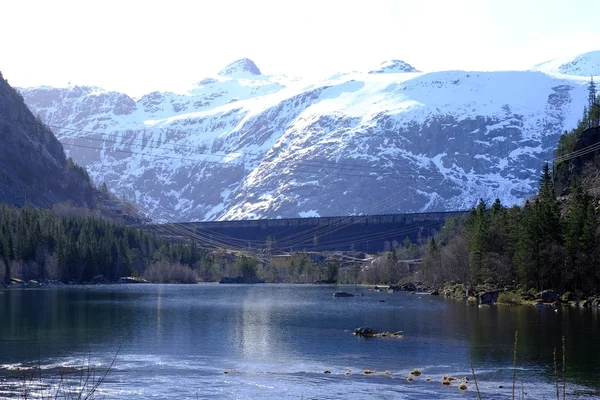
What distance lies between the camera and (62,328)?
85688 millimetres

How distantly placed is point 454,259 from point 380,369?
9776 cm

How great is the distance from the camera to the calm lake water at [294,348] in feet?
175

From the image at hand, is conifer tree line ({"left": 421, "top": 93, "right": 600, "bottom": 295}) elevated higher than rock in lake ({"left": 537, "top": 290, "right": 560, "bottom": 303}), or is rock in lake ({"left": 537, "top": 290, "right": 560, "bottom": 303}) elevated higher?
conifer tree line ({"left": 421, "top": 93, "right": 600, "bottom": 295})

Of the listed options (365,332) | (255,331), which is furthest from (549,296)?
(255,331)

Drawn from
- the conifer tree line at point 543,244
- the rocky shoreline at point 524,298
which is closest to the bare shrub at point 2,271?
the conifer tree line at point 543,244

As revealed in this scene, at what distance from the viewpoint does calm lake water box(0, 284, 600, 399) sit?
175 feet

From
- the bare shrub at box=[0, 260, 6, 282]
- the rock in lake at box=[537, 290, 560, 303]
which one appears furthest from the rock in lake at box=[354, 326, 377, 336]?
the bare shrub at box=[0, 260, 6, 282]

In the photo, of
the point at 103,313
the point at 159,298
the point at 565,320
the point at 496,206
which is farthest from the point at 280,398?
the point at 496,206

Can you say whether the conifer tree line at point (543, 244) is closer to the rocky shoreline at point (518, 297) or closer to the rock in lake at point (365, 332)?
the rocky shoreline at point (518, 297)

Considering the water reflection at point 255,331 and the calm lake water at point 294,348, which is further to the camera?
the water reflection at point 255,331

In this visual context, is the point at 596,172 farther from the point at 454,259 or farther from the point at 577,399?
the point at 577,399

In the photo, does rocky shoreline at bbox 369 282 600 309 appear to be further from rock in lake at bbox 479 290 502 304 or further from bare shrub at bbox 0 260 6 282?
bare shrub at bbox 0 260 6 282

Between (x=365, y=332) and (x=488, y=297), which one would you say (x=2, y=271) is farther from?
(x=365, y=332)

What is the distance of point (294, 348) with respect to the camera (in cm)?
7306
